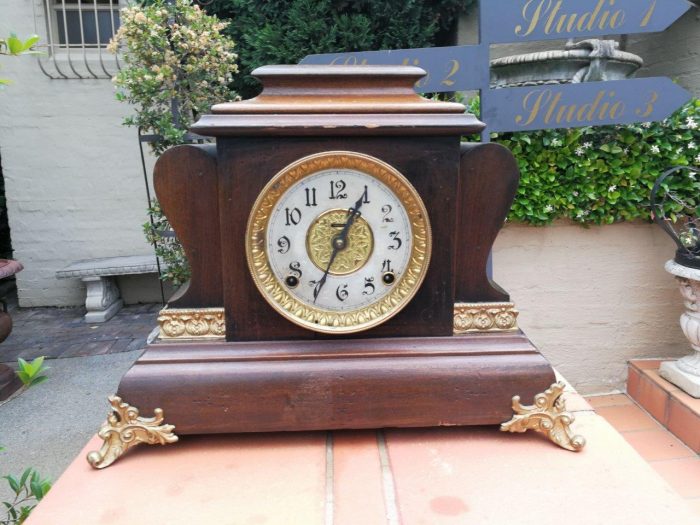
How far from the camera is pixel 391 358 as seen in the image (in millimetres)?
926

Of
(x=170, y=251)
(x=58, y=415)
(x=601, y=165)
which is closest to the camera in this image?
(x=601, y=165)

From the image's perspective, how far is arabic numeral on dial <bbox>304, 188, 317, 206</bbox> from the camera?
3.00 feet

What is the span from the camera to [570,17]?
6.01 feet

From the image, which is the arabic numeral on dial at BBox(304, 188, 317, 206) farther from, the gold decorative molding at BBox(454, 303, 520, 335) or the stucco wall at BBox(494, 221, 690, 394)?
the stucco wall at BBox(494, 221, 690, 394)

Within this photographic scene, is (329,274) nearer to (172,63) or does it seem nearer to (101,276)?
(172,63)

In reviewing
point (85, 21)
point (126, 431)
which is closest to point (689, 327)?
point (126, 431)

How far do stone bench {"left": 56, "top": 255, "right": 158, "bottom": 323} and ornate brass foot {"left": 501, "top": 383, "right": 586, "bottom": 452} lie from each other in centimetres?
→ 321

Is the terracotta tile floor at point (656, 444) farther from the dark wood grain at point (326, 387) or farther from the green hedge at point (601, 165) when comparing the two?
the dark wood grain at point (326, 387)

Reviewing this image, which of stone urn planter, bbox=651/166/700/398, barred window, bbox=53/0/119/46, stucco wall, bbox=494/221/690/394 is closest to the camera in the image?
stone urn planter, bbox=651/166/700/398

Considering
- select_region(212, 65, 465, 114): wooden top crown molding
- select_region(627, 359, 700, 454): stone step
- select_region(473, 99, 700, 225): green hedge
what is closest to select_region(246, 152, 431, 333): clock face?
select_region(212, 65, 465, 114): wooden top crown molding

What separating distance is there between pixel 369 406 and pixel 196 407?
0.30 meters

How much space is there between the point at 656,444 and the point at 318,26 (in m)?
2.58

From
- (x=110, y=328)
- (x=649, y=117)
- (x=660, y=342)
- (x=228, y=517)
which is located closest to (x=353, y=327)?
(x=228, y=517)

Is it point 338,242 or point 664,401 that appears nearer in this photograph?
point 338,242
